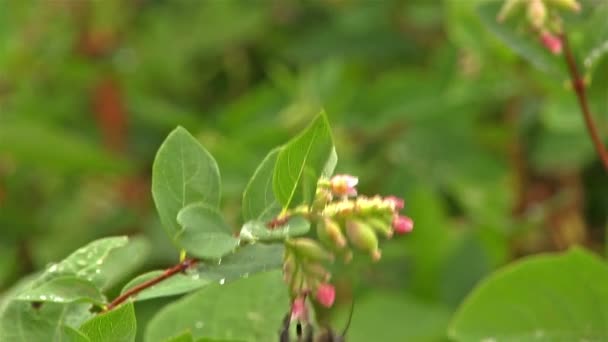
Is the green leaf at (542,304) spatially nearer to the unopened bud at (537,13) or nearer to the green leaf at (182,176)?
the unopened bud at (537,13)

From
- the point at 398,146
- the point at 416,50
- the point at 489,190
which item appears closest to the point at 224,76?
the point at 416,50

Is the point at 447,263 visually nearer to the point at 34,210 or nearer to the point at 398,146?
the point at 398,146

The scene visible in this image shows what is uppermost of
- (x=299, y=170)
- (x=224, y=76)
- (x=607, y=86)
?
(x=299, y=170)

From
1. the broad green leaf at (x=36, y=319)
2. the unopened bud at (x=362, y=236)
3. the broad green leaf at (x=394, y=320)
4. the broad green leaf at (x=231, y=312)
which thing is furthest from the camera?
the broad green leaf at (x=394, y=320)

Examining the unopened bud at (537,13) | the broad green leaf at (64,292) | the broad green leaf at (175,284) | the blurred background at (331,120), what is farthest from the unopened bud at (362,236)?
the blurred background at (331,120)

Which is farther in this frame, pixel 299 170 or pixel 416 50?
pixel 416 50

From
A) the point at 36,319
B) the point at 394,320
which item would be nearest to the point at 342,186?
the point at 36,319
